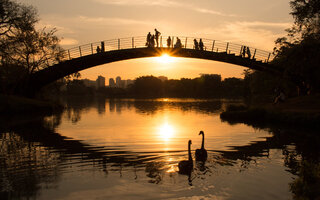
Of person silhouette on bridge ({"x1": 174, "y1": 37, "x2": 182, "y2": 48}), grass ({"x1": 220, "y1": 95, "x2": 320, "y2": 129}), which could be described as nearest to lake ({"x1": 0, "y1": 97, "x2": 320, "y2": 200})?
grass ({"x1": 220, "y1": 95, "x2": 320, "y2": 129})

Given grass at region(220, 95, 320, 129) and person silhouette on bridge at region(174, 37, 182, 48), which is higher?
person silhouette on bridge at region(174, 37, 182, 48)

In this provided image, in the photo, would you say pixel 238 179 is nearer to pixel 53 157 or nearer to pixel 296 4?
pixel 53 157

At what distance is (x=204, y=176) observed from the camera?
10.5 meters

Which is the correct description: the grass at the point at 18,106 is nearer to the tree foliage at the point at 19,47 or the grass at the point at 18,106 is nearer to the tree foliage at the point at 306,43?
the tree foliage at the point at 19,47

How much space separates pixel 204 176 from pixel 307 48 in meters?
26.6

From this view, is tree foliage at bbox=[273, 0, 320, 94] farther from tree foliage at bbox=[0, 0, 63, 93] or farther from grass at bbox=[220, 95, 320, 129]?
tree foliage at bbox=[0, 0, 63, 93]

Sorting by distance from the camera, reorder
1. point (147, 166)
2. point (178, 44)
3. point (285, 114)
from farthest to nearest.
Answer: point (178, 44) < point (285, 114) < point (147, 166)

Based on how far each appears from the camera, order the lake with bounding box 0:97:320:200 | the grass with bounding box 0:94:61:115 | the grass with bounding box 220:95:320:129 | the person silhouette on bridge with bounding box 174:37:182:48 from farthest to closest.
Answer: the person silhouette on bridge with bounding box 174:37:182:48 → the grass with bounding box 0:94:61:115 → the grass with bounding box 220:95:320:129 → the lake with bounding box 0:97:320:200

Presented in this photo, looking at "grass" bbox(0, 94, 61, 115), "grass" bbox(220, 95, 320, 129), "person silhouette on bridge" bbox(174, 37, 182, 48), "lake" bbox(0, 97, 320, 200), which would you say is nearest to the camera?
"lake" bbox(0, 97, 320, 200)

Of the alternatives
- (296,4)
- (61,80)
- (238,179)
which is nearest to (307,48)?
(296,4)

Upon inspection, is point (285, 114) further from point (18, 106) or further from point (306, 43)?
point (18, 106)

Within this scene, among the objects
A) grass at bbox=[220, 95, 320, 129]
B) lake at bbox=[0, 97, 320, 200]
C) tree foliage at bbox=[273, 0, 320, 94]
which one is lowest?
lake at bbox=[0, 97, 320, 200]

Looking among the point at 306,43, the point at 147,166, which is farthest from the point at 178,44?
Answer: the point at 147,166

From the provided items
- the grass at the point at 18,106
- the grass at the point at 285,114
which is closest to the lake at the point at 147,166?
the grass at the point at 285,114
